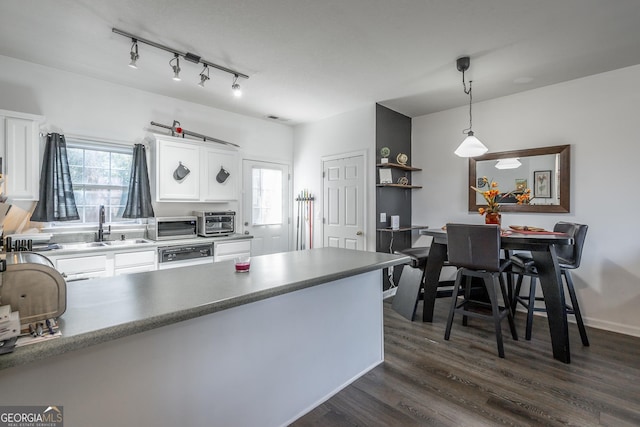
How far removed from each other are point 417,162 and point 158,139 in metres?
3.55

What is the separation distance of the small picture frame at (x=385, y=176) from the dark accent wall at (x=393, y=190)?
0.06 meters

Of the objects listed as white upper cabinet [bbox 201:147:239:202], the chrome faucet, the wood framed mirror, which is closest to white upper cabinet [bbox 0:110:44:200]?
the chrome faucet

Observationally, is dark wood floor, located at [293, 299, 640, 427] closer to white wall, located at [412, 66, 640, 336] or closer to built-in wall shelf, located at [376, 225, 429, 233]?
white wall, located at [412, 66, 640, 336]

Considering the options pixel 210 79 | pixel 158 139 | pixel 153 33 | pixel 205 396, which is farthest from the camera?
pixel 158 139

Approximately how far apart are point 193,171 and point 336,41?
92.6 inches

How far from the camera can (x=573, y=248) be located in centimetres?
282

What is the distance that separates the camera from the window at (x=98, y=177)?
10.9ft

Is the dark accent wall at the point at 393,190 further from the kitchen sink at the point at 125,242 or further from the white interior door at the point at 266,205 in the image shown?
the kitchen sink at the point at 125,242

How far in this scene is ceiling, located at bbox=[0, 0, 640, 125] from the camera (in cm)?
209

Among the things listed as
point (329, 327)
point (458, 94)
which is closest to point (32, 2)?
point (329, 327)

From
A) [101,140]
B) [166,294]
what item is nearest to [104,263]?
[101,140]

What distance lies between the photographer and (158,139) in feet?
11.5

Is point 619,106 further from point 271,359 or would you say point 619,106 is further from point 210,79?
point 210,79

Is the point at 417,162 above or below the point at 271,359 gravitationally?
above
